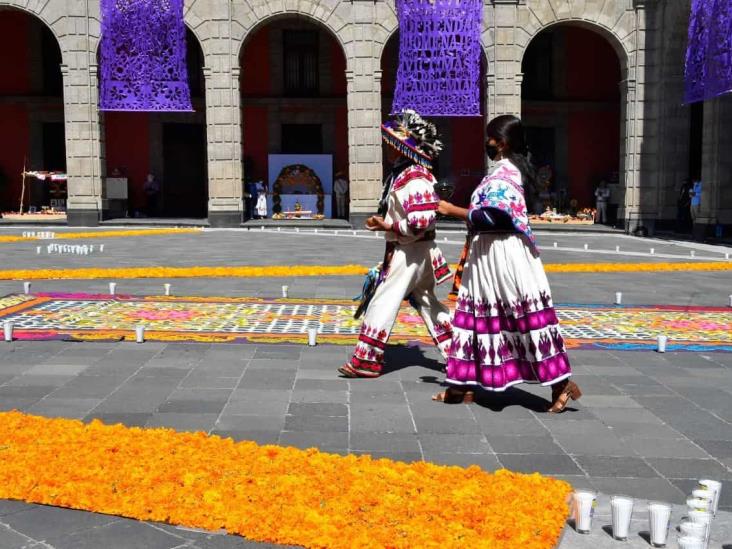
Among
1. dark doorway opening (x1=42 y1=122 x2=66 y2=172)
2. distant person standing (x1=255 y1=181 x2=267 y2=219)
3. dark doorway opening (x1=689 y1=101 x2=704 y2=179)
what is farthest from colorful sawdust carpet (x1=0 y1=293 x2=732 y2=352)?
dark doorway opening (x1=42 y1=122 x2=66 y2=172)

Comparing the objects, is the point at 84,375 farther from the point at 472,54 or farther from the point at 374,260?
the point at 472,54

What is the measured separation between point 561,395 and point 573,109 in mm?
23886

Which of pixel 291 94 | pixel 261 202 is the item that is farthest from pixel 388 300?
pixel 291 94

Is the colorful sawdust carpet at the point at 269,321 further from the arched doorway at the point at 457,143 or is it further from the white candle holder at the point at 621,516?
the arched doorway at the point at 457,143

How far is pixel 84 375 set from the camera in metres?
5.49

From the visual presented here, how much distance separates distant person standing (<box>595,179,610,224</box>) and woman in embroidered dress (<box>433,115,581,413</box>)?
2078 cm

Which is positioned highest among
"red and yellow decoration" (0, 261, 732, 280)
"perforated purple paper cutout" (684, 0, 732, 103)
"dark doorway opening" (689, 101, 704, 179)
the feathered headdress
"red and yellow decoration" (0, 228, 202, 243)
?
"perforated purple paper cutout" (684, 0, 732, 103)

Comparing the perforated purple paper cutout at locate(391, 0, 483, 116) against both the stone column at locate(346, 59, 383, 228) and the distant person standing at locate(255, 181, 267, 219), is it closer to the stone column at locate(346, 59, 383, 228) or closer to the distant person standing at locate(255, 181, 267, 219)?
the stone column at locate(346, 59, 383, 228)

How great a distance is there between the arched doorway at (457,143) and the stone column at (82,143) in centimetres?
897

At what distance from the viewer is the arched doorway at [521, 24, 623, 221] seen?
27.0 m

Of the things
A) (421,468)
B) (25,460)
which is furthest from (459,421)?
(25,460)

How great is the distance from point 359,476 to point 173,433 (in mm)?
1116

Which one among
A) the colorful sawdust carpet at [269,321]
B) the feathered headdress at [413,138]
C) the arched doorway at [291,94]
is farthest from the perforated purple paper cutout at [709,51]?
the feathered headdress at [413,138]

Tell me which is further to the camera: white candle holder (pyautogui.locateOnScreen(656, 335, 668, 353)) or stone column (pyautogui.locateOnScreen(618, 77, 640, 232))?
stone column (pyautogui.locateOnScreen(618, 77, 640, 232))
